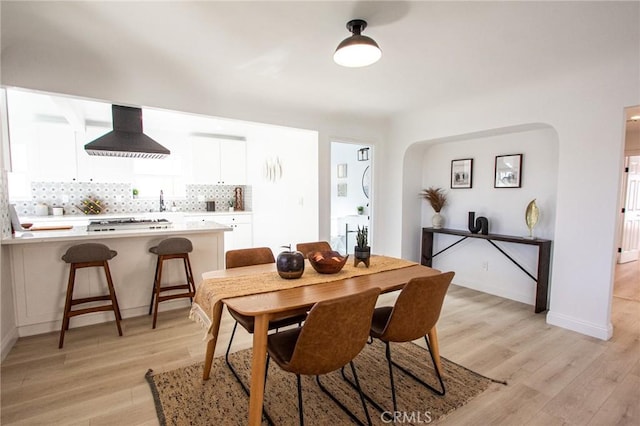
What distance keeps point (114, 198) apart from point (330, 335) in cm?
550

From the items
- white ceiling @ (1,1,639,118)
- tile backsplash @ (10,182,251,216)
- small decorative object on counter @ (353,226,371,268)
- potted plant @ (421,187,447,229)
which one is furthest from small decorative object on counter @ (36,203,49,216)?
potted plant @ (421,187,447,229)

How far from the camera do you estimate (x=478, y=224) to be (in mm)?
3781

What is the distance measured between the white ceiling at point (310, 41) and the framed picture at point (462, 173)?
44.4 inches

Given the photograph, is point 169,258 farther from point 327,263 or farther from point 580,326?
point 580,326

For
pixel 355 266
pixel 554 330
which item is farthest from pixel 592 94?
pixel 355 266

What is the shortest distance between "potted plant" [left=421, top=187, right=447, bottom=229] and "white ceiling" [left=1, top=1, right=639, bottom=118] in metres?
1.51

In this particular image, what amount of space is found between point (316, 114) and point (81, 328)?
3365mm

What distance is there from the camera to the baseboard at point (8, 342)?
2312 mm

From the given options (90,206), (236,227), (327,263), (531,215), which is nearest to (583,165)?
(531,215)

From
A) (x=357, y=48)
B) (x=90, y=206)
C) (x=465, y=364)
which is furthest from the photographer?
(x=90, y=206)

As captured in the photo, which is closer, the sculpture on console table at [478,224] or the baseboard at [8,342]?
the baseboard at [8,342]

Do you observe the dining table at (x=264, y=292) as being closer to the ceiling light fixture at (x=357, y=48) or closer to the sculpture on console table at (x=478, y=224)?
the ceiling light fixture at (x=357, y=48)

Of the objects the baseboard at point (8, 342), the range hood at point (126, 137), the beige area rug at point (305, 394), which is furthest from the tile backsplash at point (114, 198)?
the beige area rug at point (305, 394)

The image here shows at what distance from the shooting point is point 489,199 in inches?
152
